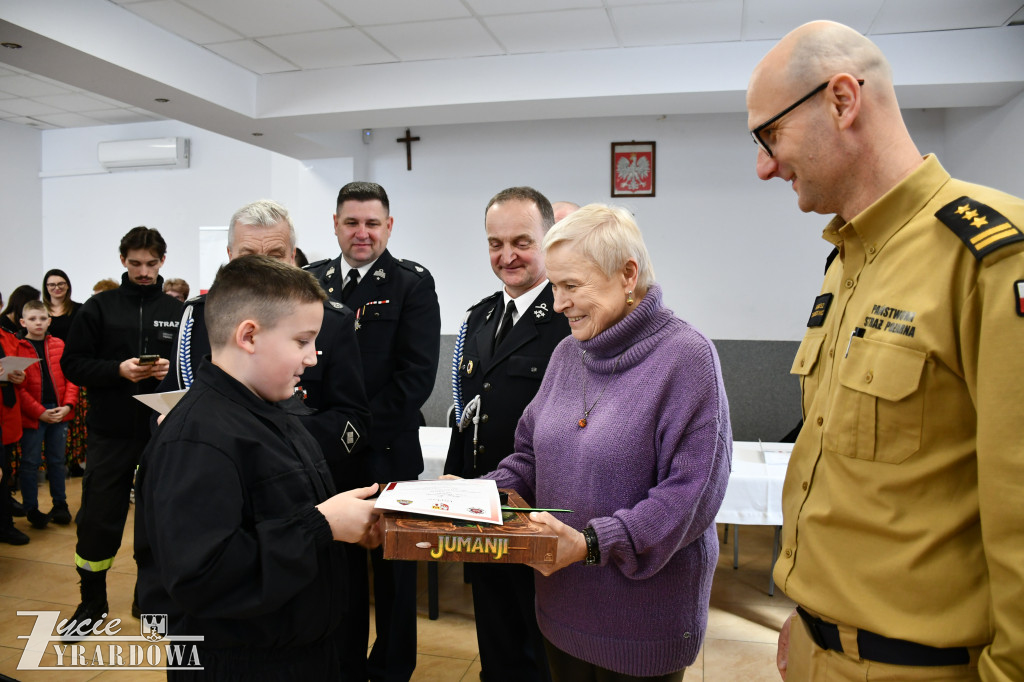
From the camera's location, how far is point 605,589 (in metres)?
1.48

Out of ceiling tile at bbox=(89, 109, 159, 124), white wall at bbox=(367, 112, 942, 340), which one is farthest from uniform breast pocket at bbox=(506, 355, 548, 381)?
ceiling tile at bbox=(89, 109, 159, 124)

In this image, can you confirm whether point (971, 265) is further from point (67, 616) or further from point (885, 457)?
point (67, 616)

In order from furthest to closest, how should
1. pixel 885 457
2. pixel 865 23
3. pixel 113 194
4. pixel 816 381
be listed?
pixel 113 194 < pixel 865 23 < pixel 816 381 < pixel 885 457

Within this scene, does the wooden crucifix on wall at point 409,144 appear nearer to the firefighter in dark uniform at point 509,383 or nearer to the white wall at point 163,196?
the white wall at point 163,196

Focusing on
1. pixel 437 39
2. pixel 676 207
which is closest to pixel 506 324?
pixel 437 39

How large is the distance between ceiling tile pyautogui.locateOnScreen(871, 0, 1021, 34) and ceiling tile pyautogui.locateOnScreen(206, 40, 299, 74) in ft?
13.1

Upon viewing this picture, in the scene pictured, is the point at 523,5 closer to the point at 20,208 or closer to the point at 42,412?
the point at 42,412

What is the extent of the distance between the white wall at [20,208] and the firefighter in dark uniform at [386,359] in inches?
282

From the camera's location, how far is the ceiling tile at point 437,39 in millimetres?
4508

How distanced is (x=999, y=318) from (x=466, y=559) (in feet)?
2.90

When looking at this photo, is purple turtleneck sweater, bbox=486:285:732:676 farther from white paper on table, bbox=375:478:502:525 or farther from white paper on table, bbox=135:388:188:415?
white paper on table, bbox=135:388:188:415

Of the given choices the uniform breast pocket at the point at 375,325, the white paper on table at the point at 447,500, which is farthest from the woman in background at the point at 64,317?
the white paper on table at the point at 447,500

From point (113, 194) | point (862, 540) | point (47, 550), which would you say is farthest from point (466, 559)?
point (113, 194)

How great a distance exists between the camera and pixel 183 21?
14.7 ft
